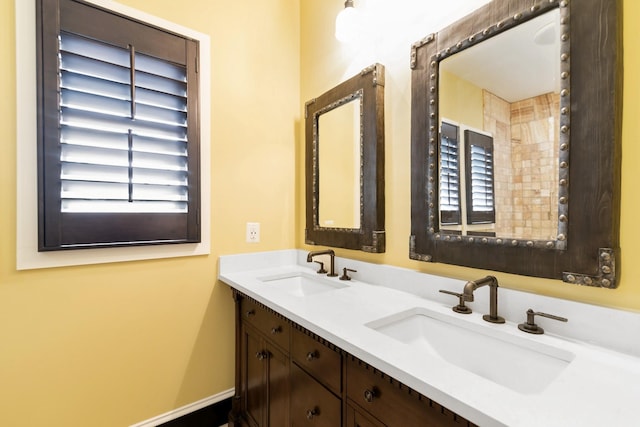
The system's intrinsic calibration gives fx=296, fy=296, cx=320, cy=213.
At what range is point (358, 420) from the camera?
0.83 m

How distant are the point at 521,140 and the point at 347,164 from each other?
829 mm

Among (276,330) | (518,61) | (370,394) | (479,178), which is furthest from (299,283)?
(518,61)

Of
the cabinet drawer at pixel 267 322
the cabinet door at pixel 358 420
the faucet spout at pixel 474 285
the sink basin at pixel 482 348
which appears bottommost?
the cabinet door at pixel 358 420

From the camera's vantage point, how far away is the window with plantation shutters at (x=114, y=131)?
1.24 metres

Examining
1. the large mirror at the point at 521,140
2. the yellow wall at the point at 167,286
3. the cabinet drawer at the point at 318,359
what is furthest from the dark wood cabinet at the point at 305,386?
the large mirror at the point at 521,140

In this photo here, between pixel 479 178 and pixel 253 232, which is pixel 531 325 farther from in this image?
pixel 253 232

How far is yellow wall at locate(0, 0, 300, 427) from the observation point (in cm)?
122

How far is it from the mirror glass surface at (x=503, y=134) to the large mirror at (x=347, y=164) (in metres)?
0.33

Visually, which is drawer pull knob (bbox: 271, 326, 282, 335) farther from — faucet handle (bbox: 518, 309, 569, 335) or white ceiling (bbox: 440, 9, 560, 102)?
white ceiling (bbox: 440, 9, 560, 102)

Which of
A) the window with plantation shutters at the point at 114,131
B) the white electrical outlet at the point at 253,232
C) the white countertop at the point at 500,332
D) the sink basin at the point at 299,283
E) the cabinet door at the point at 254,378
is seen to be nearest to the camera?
the white countertop at the point at 500,332

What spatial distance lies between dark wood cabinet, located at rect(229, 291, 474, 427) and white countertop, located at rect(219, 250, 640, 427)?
6 cm

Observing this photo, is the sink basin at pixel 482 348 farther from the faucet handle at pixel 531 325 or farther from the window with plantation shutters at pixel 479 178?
the window with plantation shutters at pixel 479 178

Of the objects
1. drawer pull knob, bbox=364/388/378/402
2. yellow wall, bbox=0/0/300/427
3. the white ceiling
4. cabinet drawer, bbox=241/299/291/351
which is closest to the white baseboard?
yellow wall, bbox=0/0/300/427

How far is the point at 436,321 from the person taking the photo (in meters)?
1.05
